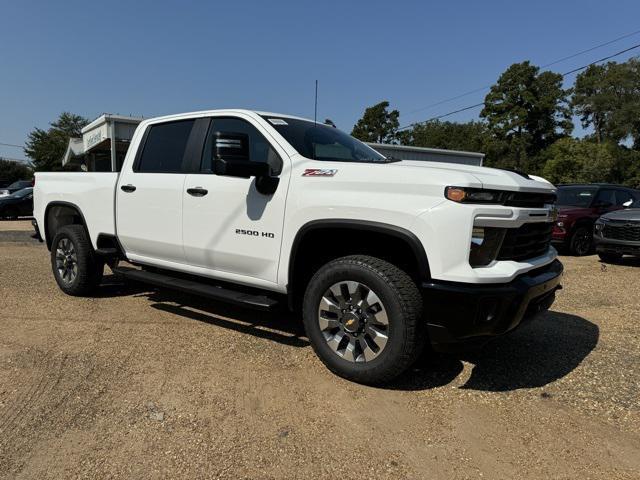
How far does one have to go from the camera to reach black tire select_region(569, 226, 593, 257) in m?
10.5

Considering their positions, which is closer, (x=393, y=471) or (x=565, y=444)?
(x=393, y=471)

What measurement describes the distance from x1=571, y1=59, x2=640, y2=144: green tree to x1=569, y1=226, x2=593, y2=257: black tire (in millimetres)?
49549

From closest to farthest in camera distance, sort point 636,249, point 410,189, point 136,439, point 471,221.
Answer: point 136,439 < point 471,221 < point 410,189 < point 636,249

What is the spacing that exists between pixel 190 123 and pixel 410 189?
2.50 meters

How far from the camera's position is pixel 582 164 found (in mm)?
38656

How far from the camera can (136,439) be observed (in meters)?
2.75

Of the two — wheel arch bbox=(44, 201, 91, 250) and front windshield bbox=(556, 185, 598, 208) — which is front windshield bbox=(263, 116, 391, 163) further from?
front windshield bbox=(556, 185, 598, 208)

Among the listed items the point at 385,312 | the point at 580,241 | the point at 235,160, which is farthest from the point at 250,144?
the point at 580,241

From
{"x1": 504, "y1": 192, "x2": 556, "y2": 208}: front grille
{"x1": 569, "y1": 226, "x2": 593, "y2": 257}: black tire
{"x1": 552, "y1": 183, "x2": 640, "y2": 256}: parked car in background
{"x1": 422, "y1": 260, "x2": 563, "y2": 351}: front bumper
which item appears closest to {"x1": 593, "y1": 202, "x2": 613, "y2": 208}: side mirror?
{"x1": 552, "y1": 183, "x2": 640, "y2": 256}: parked car in background

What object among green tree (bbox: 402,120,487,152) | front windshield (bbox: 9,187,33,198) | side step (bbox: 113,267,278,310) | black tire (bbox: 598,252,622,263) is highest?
green tree (bbox: 402,120,487,152)

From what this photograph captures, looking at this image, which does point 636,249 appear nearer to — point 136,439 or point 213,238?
point 213,238

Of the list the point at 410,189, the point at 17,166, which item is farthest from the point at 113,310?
the point at 17,166

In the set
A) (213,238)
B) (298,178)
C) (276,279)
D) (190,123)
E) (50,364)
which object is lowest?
(50,364)

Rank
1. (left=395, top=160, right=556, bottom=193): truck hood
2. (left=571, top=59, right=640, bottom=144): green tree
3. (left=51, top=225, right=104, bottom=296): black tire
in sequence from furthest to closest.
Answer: (left=571, top=59, right=640, bottom=144): green tree < (left=51, top=225, right=104, bottom=296): black tire < (left=395, top=160, right=556, bottom=193): truck hood
